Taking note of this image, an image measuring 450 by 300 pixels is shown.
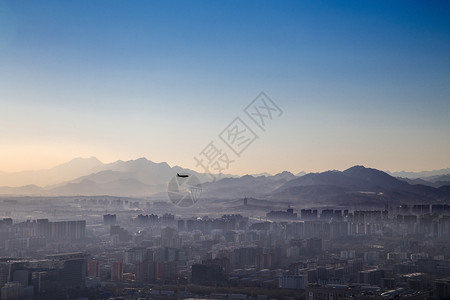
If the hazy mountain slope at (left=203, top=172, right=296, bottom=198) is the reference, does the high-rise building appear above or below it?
below

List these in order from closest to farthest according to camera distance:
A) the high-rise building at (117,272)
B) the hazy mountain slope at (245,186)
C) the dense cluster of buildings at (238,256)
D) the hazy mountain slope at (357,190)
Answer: the dense cluster of buildings at (238,256), the high-rise building at (117,272), the hazy mountain slope at (357,190), the hazy mountain slope at (245,186)

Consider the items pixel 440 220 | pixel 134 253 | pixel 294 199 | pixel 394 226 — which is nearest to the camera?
pixel 134 253

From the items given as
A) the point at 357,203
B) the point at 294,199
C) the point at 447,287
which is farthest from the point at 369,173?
the point at 447,287

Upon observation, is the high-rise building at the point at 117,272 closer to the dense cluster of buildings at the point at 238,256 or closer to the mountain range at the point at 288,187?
the dense cluster of buildings at the point at 238,256

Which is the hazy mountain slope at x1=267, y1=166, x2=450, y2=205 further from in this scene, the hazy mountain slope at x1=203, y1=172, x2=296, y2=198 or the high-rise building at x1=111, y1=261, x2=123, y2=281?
the high-rise building at x1=111, y1=261, x2=123, y2=281

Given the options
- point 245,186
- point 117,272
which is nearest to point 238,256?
point 117,272

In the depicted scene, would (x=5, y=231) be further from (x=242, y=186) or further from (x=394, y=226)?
(x=242, y=186)

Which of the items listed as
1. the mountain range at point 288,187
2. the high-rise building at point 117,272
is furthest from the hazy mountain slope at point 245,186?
the high-rise building at point 117,272

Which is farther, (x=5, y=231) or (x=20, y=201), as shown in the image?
(x=20, y=201)

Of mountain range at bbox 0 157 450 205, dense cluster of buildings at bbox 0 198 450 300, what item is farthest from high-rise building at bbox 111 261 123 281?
mountain range at bbox 0 157 450 205
